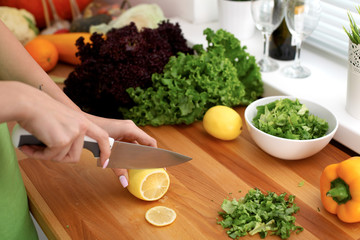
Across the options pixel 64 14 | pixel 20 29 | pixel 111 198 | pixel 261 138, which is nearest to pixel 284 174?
pixel 261 138

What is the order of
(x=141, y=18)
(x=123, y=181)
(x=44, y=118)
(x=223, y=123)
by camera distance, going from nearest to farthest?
1. (x=44, y=118)
2. (x=123, y=181)
3. (x=223, y=123)
4. (x=141, y=18)

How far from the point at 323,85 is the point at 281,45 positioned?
0.75ft

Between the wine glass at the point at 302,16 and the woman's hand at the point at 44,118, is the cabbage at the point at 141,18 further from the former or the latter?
the woman's hand at the point at 44,118

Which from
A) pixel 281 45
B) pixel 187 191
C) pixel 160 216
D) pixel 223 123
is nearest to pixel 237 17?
pixel 281 45

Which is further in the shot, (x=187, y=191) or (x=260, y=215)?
(x=187, y=191)

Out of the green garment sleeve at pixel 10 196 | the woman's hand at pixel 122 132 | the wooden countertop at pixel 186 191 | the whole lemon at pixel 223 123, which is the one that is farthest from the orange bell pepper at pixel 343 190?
the green garment sleeve at pixel 10 196

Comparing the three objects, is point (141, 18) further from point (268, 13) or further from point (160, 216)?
point (160, 216)

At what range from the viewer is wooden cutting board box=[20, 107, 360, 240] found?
0.99 m

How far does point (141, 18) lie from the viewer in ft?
5.88

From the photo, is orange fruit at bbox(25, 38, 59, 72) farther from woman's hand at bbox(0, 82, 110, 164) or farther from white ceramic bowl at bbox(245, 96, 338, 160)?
woman's hand at bbox(0, 82, 110, 164)

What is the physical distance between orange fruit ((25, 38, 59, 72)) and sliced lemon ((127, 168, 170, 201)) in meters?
0.83

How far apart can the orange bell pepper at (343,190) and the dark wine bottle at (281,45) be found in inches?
25.2

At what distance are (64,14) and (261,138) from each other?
1353 mm

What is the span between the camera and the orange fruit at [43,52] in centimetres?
170
